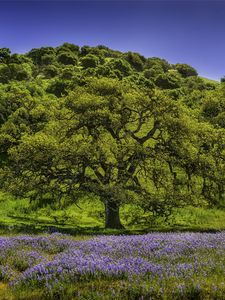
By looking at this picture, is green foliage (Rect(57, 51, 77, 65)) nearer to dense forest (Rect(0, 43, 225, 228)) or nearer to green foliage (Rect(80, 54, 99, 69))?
green foliage (Rect(80, 54, 99, 69))

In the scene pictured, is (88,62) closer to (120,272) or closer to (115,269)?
(115,269)

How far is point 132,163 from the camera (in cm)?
2395

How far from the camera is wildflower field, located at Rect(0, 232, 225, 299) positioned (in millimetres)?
7984

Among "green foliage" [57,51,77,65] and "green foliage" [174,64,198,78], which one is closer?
"green foliage" [57,51,77,65]

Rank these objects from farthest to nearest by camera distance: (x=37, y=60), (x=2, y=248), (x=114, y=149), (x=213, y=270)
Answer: (x=37, y=60), (x=114, y=149), (x=2, y=248), (x=213, y=270)

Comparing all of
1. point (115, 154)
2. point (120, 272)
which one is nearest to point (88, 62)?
point (115, 154)

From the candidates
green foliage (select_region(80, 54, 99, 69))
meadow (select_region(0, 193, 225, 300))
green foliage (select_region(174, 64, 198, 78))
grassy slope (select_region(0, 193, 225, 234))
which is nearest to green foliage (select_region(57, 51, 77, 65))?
green foliage (select_region(80, 54, 99, 69))

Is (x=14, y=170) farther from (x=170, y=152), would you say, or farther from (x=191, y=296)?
(x=191, y=296)

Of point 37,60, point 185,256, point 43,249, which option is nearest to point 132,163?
point 43,249

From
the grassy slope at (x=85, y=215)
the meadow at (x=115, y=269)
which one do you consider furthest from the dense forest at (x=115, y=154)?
the meadow at (x=115, y=269)

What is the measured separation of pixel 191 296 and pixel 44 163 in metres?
16.9

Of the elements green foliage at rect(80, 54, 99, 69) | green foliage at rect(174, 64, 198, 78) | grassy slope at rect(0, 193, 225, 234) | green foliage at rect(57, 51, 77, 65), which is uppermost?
green foliage at rect(174, 64, 198, 78)

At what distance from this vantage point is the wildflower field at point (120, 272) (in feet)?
26.2

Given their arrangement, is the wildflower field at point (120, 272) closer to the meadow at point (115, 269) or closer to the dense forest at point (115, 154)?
the meadow at point (115, 269)
